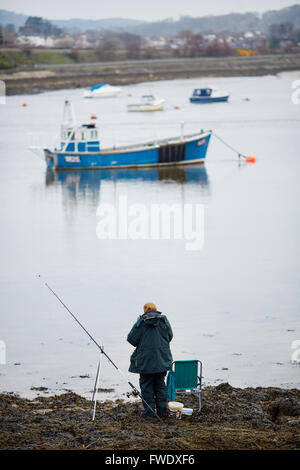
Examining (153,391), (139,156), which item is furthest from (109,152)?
(153,391)

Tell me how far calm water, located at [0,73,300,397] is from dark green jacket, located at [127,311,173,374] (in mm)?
1977

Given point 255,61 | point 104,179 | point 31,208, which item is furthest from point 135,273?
point 255,61

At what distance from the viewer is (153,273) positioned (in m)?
15.5

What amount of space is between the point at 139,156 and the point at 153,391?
25.6 m

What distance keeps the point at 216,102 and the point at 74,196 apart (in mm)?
45929

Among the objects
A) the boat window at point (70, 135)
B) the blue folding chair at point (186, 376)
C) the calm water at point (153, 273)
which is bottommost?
the calm water at point (153, 273)

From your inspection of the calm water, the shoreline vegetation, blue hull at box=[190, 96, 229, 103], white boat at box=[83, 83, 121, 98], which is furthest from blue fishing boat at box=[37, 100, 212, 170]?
the shoreline vegetation

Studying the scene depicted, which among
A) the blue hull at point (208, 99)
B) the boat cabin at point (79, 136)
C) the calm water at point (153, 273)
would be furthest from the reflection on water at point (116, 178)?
the blue hull at point (208, 99)

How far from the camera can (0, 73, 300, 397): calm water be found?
10500 mm

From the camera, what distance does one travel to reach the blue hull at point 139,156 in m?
32.0

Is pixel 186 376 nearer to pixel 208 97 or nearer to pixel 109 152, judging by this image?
pixel 109 152

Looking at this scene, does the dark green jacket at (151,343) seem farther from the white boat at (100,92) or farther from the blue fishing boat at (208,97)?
the white boat at (100,92)

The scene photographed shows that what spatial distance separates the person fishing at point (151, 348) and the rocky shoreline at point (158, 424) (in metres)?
0.37

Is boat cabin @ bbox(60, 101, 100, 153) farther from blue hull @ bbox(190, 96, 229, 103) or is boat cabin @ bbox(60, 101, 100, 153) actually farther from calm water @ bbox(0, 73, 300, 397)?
blue hull @ bbox(190, 96, 229, 103)
